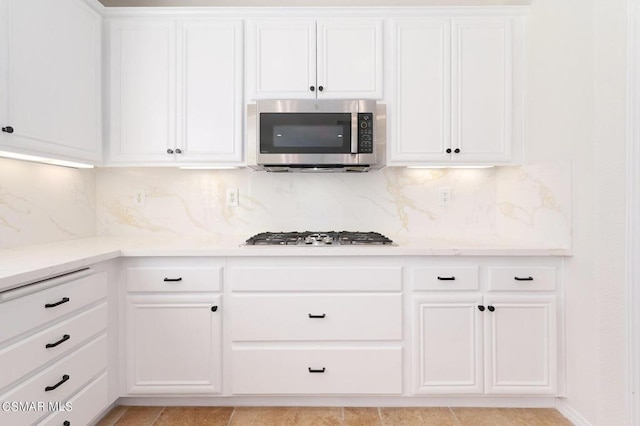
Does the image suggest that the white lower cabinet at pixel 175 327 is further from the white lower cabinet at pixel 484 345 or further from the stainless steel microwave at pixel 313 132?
the white lower cabinet at pixel 484 345

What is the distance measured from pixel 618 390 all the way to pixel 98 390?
2.46 meters

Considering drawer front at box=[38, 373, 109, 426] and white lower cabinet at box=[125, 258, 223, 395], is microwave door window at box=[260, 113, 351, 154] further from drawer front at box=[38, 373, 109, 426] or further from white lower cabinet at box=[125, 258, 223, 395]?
drawer front at box=[38, 373, 109, 426]

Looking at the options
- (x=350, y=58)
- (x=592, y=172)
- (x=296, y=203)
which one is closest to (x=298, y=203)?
(x=296, y=203)

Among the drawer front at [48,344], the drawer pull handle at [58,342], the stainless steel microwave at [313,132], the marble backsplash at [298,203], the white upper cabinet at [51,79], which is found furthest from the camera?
the marble backsplash at [298,203]

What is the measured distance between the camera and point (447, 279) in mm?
1925

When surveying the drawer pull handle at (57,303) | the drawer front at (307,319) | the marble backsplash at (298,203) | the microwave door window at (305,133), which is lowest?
the drawer front at (307,319)

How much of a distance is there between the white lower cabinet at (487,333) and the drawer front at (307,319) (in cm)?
20

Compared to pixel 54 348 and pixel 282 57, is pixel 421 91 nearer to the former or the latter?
pixel 282 57

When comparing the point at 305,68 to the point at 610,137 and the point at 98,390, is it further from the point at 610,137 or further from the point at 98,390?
the point at 98,390

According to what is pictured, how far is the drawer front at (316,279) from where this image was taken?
1919 millimetres

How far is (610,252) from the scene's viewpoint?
1.63m

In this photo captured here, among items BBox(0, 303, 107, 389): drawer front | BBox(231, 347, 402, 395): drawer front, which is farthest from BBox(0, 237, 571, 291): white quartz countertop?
BBox(231, 347, 402, 395): drawer front

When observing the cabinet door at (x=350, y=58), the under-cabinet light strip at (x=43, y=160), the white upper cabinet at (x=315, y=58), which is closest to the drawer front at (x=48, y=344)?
the under-cabinet light strip at (x=43, y=160)

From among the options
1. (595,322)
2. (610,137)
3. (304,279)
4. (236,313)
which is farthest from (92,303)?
(610,137)
